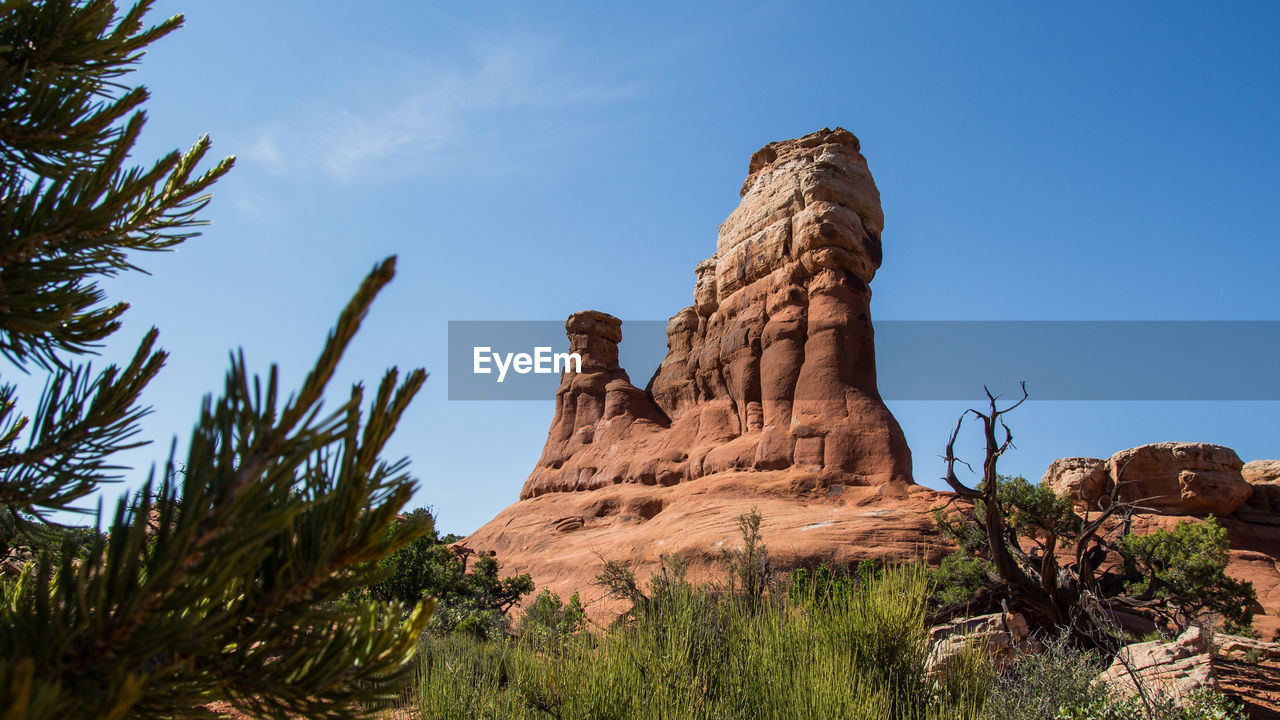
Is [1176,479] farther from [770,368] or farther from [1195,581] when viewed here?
[770,368]

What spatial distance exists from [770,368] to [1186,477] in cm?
1640

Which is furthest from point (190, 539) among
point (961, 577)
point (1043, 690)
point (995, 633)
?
point (961, 577)

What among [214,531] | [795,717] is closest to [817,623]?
[795,717]

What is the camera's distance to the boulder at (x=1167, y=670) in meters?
6.23

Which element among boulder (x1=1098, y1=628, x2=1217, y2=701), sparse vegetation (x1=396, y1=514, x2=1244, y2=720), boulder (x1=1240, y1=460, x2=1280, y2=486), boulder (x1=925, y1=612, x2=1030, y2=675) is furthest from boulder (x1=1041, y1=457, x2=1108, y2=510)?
sparse vegetation (x1=396, y1=514, x2=1244, y2=720)

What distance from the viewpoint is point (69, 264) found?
209 cm

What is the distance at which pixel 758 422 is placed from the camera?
99.2ft

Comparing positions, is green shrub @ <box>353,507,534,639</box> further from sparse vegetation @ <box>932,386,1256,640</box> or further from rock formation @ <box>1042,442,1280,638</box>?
rock formation @ <box>1042,442,1280,638</box>

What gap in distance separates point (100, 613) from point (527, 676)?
3894 mm

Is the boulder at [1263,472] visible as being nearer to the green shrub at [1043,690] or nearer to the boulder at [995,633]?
the boulder at [995,633]

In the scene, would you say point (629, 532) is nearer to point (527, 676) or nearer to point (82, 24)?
point (527, 676)

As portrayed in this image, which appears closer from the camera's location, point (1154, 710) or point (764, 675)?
point (764, 675)

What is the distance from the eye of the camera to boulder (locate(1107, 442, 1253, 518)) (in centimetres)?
2714

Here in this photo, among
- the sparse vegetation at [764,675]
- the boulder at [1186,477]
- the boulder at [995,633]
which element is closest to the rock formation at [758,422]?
the boulder at [995,633]
